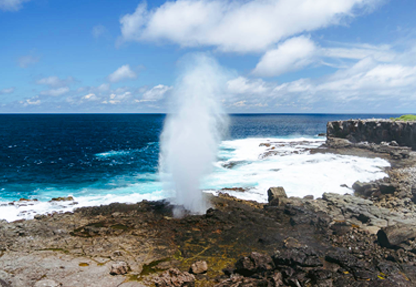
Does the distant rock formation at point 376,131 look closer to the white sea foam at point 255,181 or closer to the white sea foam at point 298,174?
the white sea foam at point 298,174

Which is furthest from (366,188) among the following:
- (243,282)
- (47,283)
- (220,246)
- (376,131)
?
(376,131)

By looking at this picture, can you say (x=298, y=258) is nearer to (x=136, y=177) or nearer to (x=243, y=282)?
(x=243, y=282)

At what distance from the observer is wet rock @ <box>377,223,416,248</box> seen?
12523 mm

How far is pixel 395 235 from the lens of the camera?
12664mm

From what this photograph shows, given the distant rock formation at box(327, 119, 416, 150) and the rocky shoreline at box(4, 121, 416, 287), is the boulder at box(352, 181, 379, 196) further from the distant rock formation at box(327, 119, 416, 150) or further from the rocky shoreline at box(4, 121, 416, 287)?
the distant rock formation at box(327, 119, 416, 150)

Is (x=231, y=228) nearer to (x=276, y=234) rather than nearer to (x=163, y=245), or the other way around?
(x=276, y=234)

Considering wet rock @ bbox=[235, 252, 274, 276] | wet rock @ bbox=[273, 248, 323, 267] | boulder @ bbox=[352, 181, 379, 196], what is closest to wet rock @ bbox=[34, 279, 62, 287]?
wet rock @ bbox=[235, 252, 274, 276]

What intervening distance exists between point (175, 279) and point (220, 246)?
3.47m

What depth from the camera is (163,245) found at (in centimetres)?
Answer: 1304

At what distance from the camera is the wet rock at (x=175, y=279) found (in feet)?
32.7

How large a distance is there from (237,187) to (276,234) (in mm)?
11751

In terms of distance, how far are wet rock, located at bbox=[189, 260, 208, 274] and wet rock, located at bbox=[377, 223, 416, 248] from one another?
886cm

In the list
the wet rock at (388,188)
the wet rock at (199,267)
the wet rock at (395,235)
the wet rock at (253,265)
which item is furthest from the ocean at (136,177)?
the wet rock at (199,267)

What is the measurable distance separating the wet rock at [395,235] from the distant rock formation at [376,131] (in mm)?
36703
